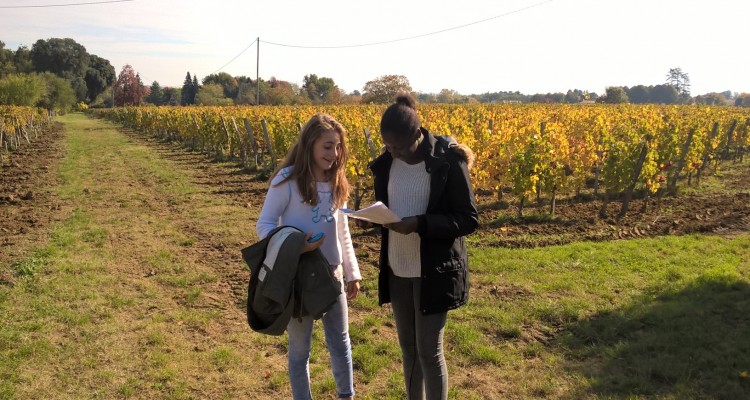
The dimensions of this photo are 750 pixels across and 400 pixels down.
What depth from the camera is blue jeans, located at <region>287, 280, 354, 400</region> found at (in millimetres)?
2658

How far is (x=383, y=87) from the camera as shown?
4684cm

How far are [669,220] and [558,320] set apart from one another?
5127mm

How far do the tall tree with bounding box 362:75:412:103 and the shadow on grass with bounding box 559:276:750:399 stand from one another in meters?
41.9

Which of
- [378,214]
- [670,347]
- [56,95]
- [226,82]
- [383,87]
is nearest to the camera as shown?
[378,214]

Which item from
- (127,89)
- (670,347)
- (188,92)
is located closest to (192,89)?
(188,92)

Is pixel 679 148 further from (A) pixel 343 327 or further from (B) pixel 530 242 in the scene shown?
(A) pixel 343 327

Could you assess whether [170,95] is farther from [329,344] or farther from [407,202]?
[407,202]

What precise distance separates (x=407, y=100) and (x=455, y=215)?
0.59 meters

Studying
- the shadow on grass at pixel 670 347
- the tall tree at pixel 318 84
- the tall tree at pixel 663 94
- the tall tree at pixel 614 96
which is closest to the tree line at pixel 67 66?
the tall tree at pixel 318 84

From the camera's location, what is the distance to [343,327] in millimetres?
2730

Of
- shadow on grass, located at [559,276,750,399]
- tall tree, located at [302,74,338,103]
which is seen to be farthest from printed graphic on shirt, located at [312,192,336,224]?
tall tree, located at [302,74,338,103]

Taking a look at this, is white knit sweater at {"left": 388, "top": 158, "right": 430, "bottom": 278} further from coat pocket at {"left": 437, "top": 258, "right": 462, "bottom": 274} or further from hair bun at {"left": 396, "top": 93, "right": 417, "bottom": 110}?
hair bun at {"left": 396, "top": 93, "right": 417, "bottom": 110}

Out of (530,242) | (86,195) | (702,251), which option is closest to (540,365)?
(530,242)

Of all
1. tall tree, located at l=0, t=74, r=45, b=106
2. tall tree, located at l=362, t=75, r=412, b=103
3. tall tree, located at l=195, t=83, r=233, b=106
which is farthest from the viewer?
tall tree, located at l=195, t=83, r=233, b=106
